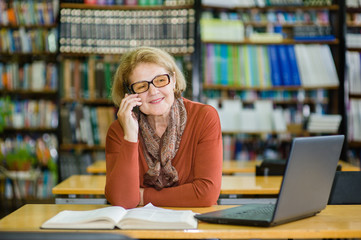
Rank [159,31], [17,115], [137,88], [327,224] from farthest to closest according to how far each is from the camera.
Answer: [17,115]
[159,31]
[137,88]
[327,224]

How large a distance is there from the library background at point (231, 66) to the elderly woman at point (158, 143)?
6.89ft

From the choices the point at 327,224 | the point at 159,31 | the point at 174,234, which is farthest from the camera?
the point at 159,31

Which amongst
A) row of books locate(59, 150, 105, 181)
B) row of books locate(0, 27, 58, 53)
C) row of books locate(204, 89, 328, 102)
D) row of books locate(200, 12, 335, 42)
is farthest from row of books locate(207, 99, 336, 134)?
row of books locate(0, 27, 58, 53)

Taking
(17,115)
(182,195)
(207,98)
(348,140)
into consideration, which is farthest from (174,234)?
(17,115)

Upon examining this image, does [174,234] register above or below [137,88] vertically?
below

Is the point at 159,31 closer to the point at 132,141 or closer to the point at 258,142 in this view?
the point at 258,142

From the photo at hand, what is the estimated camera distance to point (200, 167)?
5.93 ft

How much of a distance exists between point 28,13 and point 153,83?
3.18m

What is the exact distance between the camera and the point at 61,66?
4.30 m

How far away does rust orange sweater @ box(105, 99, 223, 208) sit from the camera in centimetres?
168

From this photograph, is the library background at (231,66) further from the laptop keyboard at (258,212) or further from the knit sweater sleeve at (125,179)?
the laptop keyboard at (258,212)

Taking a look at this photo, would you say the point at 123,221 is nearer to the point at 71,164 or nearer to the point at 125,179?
the point at 125,179

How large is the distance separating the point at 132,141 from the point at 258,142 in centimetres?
286

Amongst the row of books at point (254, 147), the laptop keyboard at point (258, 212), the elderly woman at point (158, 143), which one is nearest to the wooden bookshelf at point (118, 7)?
the row of books at point (254, 147)
